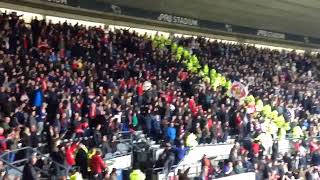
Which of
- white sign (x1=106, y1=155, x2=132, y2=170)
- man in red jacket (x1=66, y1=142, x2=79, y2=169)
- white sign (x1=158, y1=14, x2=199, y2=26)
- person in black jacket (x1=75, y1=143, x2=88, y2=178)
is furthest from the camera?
white sign (x1=158, y1=14, x2=199, y2=26)

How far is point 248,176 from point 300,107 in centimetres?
975

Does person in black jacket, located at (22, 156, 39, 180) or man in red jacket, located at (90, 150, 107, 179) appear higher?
person in black jacket, located at (22, 156, 39, 180)

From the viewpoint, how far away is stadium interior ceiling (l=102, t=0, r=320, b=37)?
24578 millimetres

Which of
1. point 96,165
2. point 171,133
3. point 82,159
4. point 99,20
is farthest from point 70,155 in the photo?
point 99,20

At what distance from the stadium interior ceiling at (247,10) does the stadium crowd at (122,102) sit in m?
1.58

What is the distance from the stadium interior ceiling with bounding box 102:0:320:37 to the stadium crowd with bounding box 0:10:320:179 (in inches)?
62.3

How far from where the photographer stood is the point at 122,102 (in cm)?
1698

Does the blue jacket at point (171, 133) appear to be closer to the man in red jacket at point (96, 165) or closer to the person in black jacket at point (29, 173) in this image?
the man in red jacket at point (96, 165)

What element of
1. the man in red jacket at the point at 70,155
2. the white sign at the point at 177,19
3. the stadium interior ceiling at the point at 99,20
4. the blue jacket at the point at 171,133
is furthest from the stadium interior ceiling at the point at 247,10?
the man in red jacket at the point at 70,155

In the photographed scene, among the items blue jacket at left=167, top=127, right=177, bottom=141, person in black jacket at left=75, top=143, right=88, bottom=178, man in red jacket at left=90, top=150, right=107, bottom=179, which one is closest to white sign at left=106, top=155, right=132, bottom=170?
man in red jacket at left=90, top=150, right=107, bottom=179

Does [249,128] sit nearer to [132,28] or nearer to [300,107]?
[300,107]

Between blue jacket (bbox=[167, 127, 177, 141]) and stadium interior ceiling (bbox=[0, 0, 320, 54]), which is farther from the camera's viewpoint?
stadium interior ceiling (bbox=[0, 0, 320, 54])

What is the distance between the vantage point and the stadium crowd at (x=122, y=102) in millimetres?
13211

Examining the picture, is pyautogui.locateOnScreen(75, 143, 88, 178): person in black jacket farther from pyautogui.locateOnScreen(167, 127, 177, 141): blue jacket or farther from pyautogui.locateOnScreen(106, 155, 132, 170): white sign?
pyautogui.locateOnScreen(167, 127, 177, 141): blue jacket
